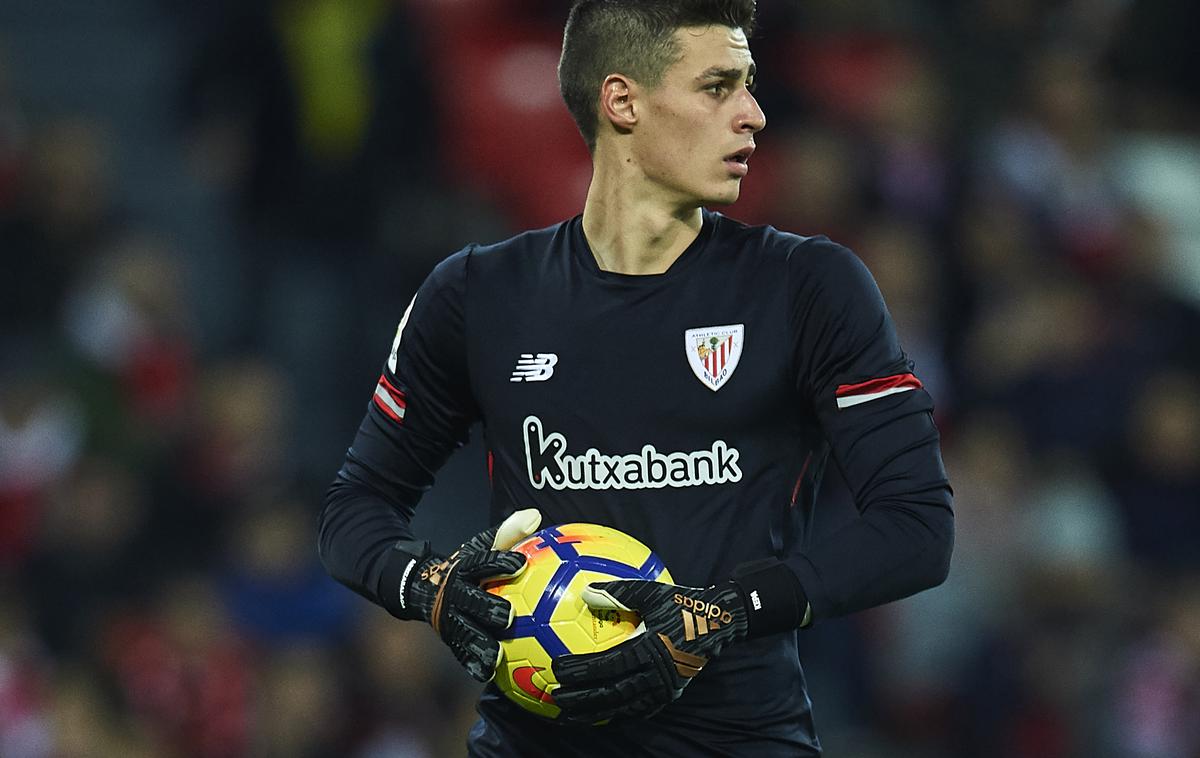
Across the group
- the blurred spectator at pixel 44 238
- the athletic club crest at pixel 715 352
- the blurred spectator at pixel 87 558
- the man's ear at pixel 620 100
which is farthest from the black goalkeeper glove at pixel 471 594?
the blurred spectator at pixel 44 238

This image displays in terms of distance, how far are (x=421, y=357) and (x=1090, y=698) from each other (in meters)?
5.26

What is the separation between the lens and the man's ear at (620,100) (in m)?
3.63

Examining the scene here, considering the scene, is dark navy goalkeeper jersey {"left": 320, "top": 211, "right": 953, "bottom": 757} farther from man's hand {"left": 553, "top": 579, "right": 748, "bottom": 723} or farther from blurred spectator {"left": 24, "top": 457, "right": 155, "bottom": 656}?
blurred spectator {"left": 24, "top": 457, "right": 155, "bottom": 656}

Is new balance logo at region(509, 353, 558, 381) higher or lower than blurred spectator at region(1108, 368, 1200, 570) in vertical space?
higher

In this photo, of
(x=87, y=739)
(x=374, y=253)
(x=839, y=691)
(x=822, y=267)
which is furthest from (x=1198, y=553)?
(x=822, y=267)

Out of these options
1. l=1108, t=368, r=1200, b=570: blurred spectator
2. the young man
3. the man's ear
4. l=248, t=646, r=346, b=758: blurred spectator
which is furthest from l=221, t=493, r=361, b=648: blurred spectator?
the man's ear

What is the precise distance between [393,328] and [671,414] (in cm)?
595

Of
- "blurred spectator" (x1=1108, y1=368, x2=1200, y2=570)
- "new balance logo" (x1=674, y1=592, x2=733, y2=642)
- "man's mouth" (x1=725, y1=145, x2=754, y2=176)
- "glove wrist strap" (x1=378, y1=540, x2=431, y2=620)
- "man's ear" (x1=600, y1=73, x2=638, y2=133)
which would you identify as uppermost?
"man's ear" (x1=600, y1=73, x2=638, y2=133)

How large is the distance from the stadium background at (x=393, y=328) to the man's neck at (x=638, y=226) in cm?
447

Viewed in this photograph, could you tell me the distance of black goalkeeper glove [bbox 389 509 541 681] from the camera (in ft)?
10.8

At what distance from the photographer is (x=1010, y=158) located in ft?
33.2

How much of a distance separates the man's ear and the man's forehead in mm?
117

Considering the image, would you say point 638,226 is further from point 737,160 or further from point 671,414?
point 671,414

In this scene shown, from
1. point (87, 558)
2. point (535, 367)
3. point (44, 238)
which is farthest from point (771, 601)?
point (44, 238)
